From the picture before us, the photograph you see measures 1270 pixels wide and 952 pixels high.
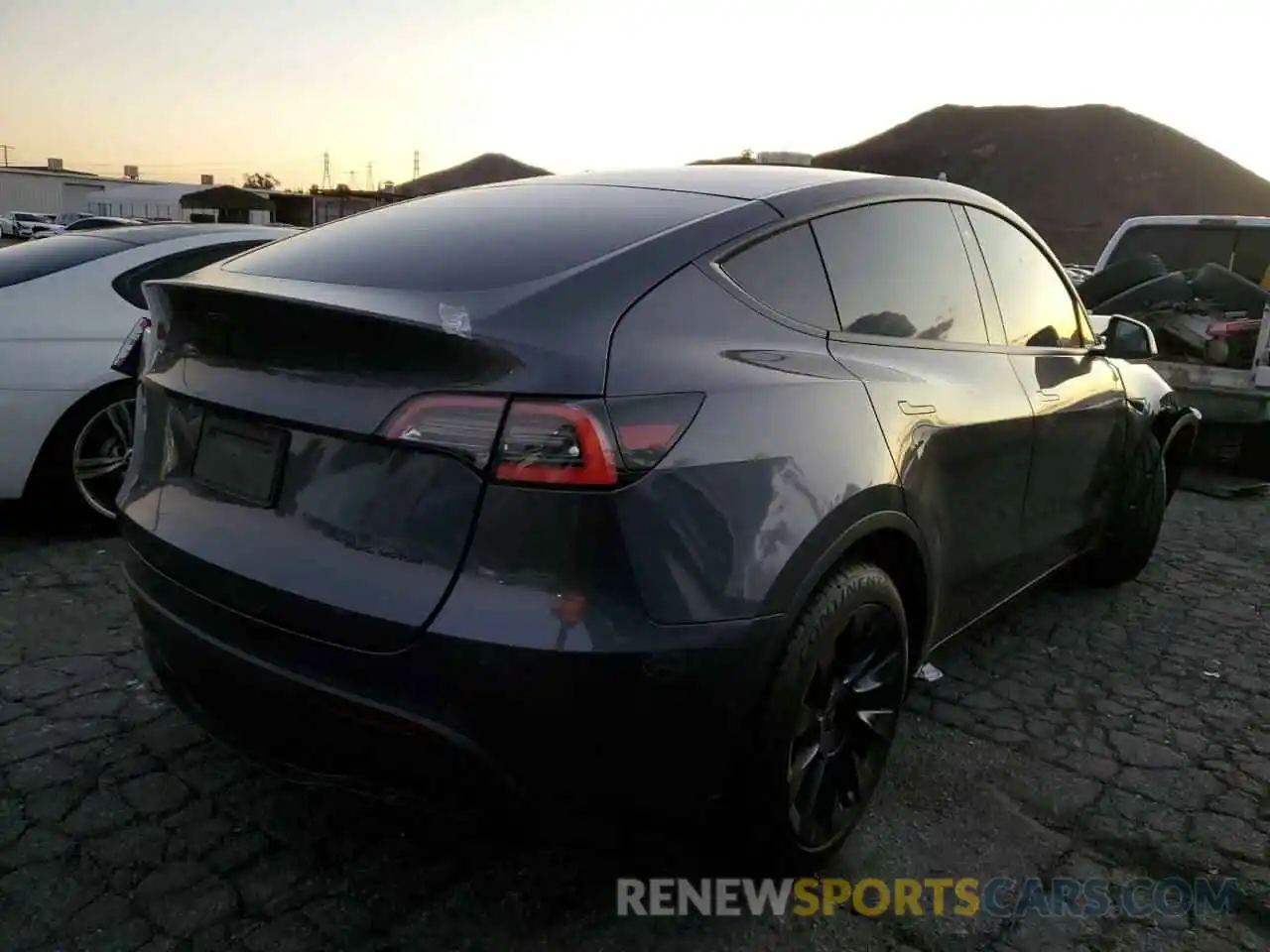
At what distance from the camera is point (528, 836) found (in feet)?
6.49

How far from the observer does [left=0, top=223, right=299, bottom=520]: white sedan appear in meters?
4.41

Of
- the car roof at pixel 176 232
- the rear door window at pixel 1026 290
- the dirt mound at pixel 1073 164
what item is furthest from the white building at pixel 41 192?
the rear door window at pixel 1026 290

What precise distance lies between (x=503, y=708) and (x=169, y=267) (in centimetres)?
411

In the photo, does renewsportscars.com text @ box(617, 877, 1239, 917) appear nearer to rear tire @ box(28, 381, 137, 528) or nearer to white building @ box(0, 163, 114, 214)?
rear tire @ box(28, 381, 137, 528)

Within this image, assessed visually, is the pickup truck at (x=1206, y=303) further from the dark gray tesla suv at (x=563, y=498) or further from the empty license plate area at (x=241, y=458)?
the empty license plate area at (x=241, y=458)

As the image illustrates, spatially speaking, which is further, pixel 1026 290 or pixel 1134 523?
pixel 1134 523

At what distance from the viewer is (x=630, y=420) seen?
1856 mm

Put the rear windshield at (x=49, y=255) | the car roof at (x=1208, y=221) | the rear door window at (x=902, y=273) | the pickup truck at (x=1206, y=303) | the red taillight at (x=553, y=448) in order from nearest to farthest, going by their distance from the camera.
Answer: the red taillight at (x=553, y=448) < the rear door window at (x=902, y=273) < the rear windshield at (x=49, y=255) < the pickup truck at (x=1206, y=303) < the car roof at (x=1208, y=221)

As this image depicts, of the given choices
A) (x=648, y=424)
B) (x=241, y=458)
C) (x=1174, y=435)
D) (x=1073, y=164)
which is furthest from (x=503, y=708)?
(x=1073, y=164)

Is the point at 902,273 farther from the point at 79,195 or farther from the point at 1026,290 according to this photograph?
the point at 79,195

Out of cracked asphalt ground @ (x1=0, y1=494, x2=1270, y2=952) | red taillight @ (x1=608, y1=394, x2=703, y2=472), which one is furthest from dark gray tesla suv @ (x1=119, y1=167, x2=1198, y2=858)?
cracked asphalt ground @ (x1=0, y1=494, x2=1270, y2=952)

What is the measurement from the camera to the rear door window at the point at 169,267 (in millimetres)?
4809

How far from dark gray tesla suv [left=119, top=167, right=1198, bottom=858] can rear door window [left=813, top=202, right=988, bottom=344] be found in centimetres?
2

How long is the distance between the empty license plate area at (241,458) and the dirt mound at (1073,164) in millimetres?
65724
